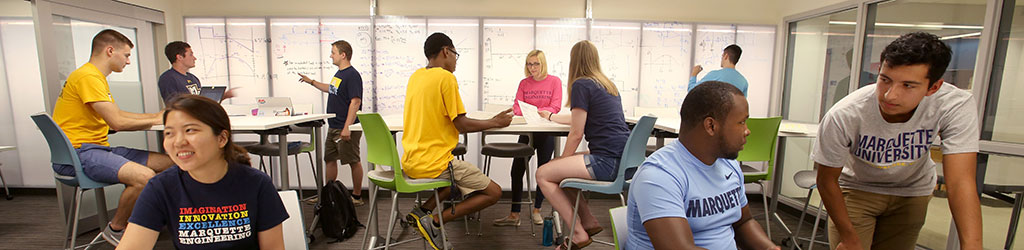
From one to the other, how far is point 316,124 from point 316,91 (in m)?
1.18

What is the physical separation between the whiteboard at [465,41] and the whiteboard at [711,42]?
83.4 inches

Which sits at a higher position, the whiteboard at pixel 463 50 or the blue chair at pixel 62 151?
the whiteboard at pixel 463 50

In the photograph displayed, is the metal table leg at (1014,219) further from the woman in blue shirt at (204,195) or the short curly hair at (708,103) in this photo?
the woman in blue shirt at (204,195)

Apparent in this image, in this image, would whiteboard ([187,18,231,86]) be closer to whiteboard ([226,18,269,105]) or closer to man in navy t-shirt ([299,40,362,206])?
whiteboard ([226,18,269,105])

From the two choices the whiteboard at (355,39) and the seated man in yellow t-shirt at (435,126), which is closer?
the seated man in yellow t-shirt at (435,126)

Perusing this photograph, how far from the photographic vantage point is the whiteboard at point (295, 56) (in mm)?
4098

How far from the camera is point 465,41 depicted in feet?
13.7

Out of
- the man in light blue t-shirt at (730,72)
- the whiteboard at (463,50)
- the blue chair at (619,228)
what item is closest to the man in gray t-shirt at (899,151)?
the blue chair at (619,228)

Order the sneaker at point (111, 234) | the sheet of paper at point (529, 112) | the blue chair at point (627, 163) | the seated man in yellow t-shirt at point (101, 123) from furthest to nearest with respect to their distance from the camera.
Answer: the sheet of paper at point (529, 112) → the sneaker at point (111, 234) → the seated man in yellow t-shirt at point (101, 123) → the blue chair at point (627, 163)

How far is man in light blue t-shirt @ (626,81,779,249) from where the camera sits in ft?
3.41

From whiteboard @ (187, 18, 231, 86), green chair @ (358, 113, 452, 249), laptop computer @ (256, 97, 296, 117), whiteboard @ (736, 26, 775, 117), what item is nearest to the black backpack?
laptop computer @ (256, 97, 296, 117)

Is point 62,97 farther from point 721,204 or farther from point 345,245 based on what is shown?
point 721,204

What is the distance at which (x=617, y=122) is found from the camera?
7.75 ft

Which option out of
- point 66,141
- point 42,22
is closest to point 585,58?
point 66,141
